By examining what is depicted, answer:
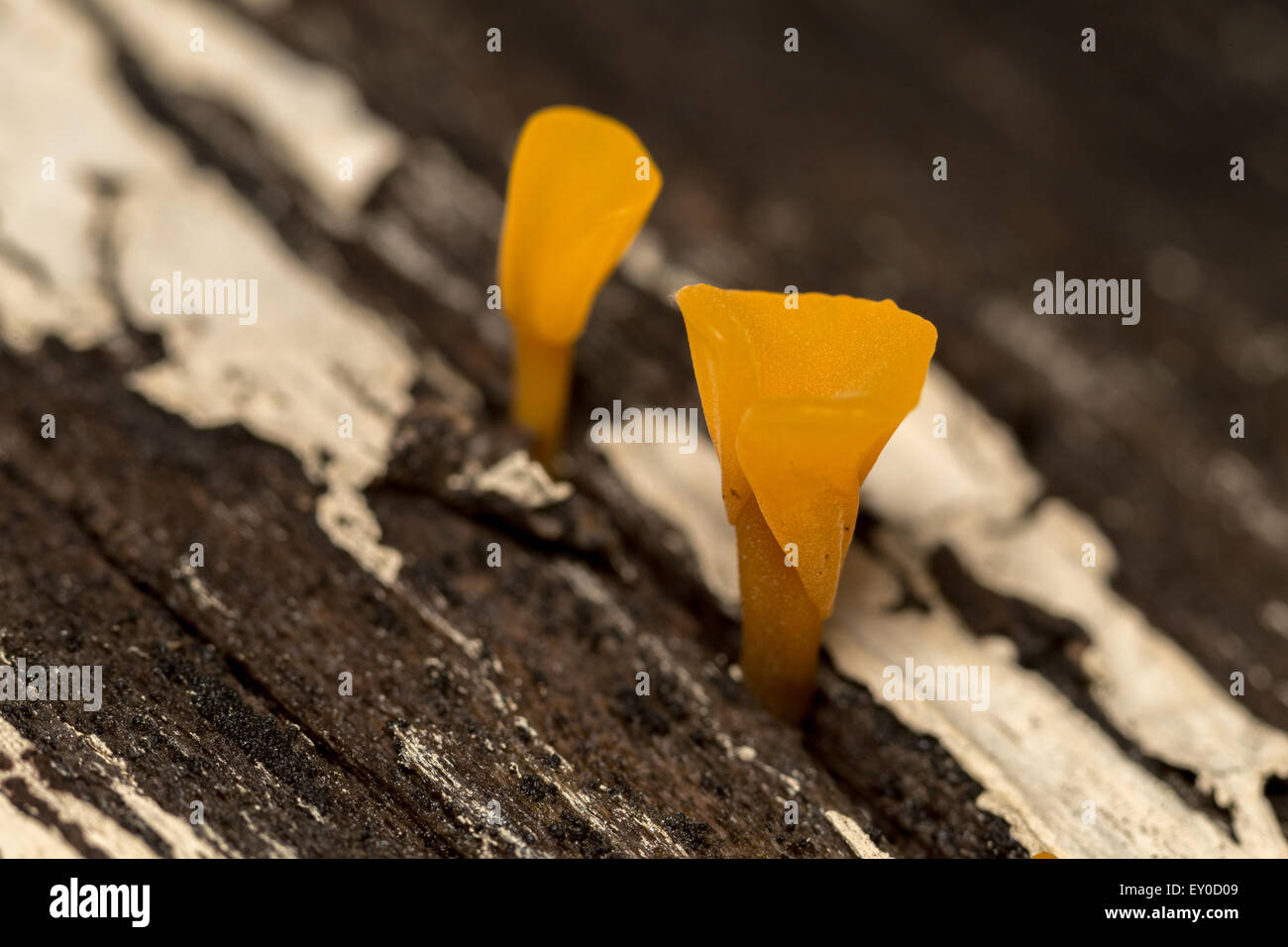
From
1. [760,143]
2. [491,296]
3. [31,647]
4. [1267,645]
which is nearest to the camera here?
[31,647]

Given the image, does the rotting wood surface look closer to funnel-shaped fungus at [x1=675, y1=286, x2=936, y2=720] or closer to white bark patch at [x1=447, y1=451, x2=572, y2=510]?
white bark patch at [x1=447, y1=451, x2=572, y2=510]

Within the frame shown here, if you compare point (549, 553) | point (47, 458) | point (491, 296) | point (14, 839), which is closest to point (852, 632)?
point (549, 553)

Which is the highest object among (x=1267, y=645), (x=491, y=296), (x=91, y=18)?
(x=91, y=18)

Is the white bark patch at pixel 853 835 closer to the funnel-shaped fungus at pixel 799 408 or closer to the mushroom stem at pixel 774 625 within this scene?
the mushroom stem at pixel 774 625

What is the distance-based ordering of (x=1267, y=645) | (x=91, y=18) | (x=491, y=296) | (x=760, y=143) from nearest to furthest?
Answer: (x=1267, y=645), (x=491, y=296), (x=91, y=18), (x=760, y=143)

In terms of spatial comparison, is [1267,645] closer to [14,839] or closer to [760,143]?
[760,143]

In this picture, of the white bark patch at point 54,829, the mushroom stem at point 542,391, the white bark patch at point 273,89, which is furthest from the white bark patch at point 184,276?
the white bark patch at point 54,829

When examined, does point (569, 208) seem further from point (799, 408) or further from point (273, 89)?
point (273, 89)
